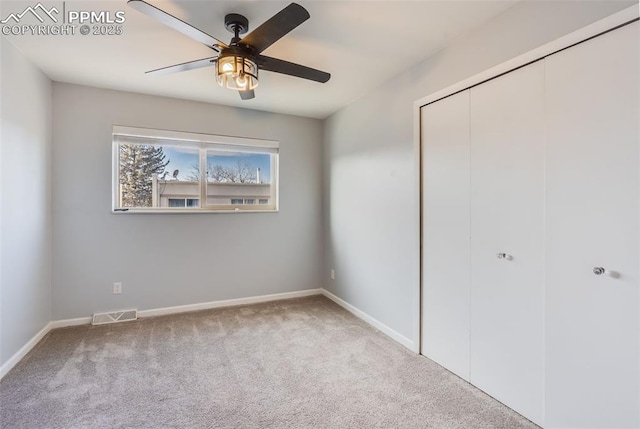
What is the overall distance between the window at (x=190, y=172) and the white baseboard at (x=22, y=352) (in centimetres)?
128

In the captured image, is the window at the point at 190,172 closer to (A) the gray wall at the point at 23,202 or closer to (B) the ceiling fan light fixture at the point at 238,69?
(A) the gray wall at the point at 23,202

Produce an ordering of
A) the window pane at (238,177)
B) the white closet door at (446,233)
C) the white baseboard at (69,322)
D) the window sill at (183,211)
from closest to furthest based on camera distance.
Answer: the white closet door at (446,233) → the white baseboard at (69,322) → the window sill at (183,211) → the window pane at (238,177)

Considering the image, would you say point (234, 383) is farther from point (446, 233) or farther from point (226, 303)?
point (446, 233)

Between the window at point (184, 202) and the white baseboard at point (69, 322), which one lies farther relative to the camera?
the window at point (184, 202)

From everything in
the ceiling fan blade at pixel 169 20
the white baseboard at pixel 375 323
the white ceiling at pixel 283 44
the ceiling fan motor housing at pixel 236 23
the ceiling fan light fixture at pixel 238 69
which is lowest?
the white baseboard at pixel 375 323

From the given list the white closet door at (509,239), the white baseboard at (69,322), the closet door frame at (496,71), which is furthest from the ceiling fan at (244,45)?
the white baseboard at (69,322)

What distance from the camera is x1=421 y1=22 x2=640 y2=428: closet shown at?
52.8 inches

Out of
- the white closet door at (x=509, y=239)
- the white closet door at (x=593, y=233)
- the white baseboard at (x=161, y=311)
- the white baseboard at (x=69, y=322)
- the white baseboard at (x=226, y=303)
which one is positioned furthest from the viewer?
the white baseboard at (x=226, y=303)

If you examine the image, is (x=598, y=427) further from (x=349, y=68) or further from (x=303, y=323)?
(x=349, y=68)

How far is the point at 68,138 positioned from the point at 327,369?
3.28 m

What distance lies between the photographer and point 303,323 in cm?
310

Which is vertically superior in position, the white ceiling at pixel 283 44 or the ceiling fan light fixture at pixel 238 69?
the white ceiling at pixel 283 44

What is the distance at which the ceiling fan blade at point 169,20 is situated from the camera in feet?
4.38

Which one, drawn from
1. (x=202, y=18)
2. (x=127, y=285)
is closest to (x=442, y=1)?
(x=202, y=18)
